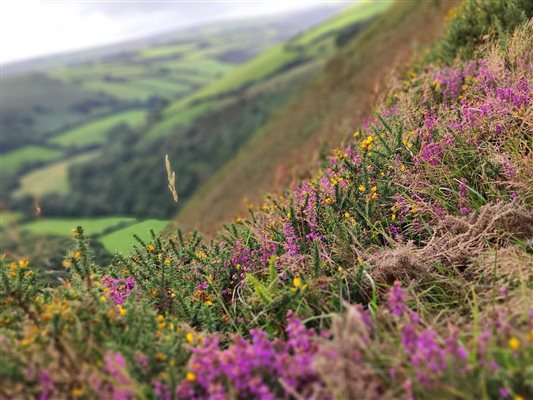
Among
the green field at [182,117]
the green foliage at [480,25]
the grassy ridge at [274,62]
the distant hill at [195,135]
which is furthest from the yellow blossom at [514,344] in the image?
the green field at [182,117]

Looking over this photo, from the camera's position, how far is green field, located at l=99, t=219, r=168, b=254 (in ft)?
14.8

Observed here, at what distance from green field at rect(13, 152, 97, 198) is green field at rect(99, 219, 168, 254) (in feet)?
339

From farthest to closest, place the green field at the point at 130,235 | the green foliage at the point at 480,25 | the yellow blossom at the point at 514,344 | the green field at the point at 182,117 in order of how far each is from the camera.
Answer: the green field at the point at 182,117 < the green foliage at the point at 480,25 < the green field at the point at 130,235 < the yellow blossom at the point at 514,344

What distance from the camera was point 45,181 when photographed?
357 ft

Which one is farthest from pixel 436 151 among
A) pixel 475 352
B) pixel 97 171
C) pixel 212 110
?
→ pixel 97 171

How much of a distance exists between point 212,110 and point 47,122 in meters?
102

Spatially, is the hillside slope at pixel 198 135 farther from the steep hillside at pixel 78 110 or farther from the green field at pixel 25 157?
the green field at pixel 25 157

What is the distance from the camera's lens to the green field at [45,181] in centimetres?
10344

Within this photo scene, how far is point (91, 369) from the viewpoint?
2225mm

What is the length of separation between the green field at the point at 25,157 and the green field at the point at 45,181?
4.55 m

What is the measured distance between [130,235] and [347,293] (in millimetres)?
2626

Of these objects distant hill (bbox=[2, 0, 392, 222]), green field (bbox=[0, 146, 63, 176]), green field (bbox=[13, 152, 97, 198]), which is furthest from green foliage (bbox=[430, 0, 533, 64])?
green field (bbox=[0, 146, 63, 176])

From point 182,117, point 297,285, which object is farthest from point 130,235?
point 182,117

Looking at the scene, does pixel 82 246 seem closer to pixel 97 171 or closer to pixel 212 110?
pixel 212 110
